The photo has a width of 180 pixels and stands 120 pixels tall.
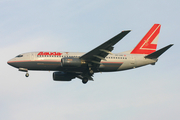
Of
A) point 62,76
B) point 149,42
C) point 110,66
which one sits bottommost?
point 62,76

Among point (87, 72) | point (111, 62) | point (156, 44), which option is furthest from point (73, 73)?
point (156, 44)

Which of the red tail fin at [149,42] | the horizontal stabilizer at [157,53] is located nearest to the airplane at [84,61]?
the horizontal stabilizer at [157,53]

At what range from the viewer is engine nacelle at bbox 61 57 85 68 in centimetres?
4083

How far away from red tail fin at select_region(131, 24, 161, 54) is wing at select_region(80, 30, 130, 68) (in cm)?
774

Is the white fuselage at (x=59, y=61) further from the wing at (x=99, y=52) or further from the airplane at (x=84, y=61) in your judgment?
the wing at (x=99, y=52)

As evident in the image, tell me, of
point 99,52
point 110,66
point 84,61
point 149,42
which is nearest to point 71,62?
point 84,61

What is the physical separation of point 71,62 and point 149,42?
15.1 m

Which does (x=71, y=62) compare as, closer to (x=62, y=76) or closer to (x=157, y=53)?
(x=62, y=76)

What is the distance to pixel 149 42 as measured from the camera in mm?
49500

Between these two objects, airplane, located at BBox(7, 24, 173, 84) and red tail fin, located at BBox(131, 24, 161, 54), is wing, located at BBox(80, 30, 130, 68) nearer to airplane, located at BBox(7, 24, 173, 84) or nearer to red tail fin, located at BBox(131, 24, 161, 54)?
airplane, located at BBox(7, 24, 173, 84)

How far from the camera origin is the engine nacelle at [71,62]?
40.8m

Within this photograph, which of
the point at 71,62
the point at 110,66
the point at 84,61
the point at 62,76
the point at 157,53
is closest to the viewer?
the point at 71,62

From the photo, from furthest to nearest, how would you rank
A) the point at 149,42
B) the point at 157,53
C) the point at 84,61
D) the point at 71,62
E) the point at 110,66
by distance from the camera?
1. the point at 149,42
2. the point at 110,66
3. the point at 157,53
4. the point at 84,61
5. the point at 71,62

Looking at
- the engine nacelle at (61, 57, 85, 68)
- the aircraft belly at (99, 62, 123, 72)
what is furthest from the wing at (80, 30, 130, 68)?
the aircraft belly at (99, 62, 123, 72)
